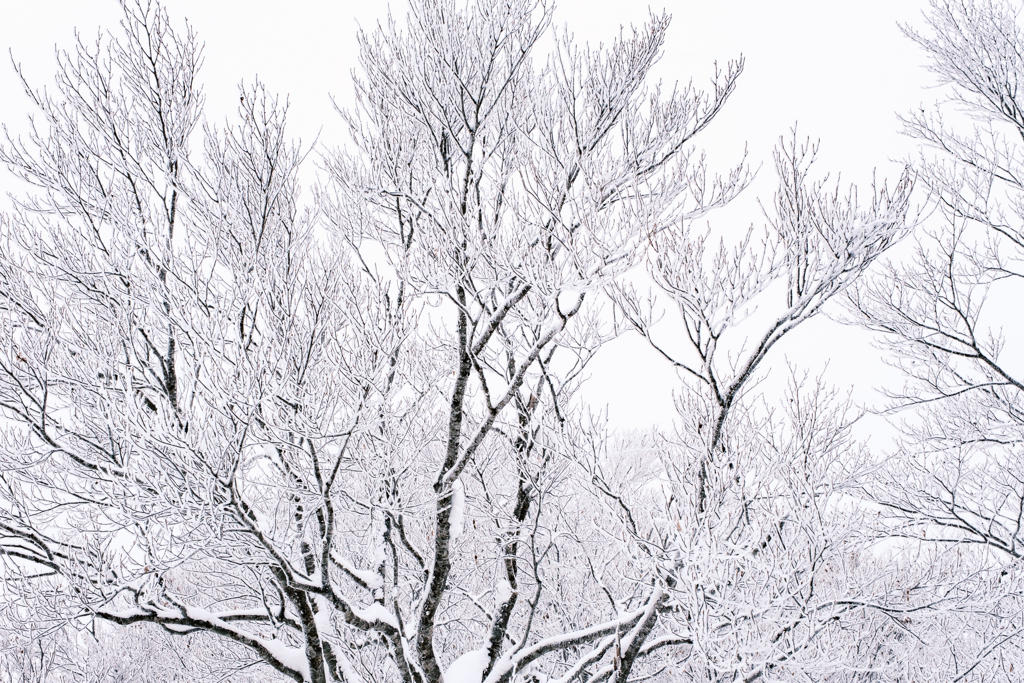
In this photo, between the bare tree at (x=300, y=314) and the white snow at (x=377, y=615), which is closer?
the bare tree at (x=300, y=314)

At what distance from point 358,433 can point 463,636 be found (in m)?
6.01

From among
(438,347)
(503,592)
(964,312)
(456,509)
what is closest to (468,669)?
(503,592)

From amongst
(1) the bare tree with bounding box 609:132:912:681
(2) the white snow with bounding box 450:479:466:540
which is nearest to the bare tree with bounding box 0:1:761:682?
(2) the white snow with bounding box 450:479:466:540

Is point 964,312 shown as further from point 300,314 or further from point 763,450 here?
point 300,314

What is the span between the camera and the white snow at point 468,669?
16.0 ft

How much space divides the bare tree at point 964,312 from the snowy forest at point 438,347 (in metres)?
0.09

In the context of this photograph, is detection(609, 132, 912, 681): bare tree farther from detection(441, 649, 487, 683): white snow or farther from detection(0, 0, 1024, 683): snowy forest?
detection(441, 649, 487, 683): white snow

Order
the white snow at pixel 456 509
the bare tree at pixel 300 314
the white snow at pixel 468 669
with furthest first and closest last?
the white snow at pixel 468 669
the white snow at pixel 456 509
the bare tree at pixel 300 314

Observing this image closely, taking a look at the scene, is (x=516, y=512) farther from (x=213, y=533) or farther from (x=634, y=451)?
(x=634, y=451)

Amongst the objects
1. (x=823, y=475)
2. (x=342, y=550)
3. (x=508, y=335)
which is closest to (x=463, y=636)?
(x=342, y=550)

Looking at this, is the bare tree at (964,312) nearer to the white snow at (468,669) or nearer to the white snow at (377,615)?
→ the white snow at (468,669)

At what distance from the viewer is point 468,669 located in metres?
5.00

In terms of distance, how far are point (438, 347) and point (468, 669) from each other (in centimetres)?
274

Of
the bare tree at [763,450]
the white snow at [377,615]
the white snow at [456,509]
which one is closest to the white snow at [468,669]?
the white snow at [377,615]
